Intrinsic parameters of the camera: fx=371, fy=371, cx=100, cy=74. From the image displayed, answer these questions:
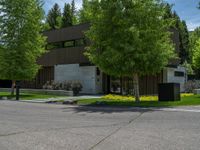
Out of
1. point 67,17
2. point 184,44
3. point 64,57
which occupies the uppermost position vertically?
point 67,17

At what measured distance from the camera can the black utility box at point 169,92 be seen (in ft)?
74.4

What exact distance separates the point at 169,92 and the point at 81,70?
15192mm

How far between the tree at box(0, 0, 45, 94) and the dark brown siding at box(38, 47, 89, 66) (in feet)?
14.0

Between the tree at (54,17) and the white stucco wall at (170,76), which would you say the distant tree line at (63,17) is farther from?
the white stucco wall at (170,76)

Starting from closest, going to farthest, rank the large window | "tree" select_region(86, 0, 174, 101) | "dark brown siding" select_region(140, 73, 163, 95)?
1. "tree" select_region(86, 0, 174, 101)
2. "dark brown siding" select_region(140, 73, 163, 95)
3. the large window

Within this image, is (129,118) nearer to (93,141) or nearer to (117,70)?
(93,141)

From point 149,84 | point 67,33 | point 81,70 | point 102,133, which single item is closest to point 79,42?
point 67,33

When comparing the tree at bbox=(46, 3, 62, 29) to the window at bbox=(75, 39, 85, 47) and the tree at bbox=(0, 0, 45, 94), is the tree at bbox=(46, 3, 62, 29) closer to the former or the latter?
the window at bbox=(75, 39, 85, 47)

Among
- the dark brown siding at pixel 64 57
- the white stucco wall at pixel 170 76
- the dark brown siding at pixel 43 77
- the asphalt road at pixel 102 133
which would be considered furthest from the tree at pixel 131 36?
the dark brown siding at pixel 43 77

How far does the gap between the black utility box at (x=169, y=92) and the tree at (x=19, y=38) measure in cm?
1424

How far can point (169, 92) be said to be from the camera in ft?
74.9

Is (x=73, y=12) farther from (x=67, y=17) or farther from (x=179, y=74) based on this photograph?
(x=179, y=74)

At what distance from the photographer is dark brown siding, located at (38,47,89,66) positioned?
36.5m

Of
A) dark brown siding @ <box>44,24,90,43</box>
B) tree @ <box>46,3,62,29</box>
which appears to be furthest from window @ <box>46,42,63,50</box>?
tree @ <box>46,3,62,29</box>
